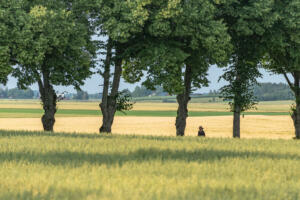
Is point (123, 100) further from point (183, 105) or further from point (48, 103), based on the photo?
point (48, 103)

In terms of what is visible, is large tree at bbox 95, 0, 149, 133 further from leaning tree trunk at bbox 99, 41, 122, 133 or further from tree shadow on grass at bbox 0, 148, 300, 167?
tree shadow on grass at bbox 0, 148, 300, 167

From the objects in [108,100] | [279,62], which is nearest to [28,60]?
[108,100]

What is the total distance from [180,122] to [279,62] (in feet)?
33.1

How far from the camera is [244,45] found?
4019 centimetres

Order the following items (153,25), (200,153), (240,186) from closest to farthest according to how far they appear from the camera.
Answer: (240,186) < (200,153) < (153,25)

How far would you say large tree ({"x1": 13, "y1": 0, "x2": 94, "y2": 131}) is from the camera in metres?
34.5

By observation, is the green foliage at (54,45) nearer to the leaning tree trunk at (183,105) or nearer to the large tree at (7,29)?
the large tree at (7,29)

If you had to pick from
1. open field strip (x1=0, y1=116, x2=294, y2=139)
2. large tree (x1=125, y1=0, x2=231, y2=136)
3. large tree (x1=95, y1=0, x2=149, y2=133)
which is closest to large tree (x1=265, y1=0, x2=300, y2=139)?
large tree (x1=125, y1=0, x2=231, y2=136)

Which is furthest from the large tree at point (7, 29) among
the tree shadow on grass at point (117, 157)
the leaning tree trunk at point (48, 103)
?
the tree shadow on grass at point (117, 157)

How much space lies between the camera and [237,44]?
40.9 m

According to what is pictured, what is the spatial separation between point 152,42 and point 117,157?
18959 mm

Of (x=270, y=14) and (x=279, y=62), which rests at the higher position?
(x=270, y=14)

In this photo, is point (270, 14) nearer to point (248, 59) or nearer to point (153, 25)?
point (248, 59)

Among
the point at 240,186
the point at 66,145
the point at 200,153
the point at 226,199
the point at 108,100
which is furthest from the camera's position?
the point at 108,100
